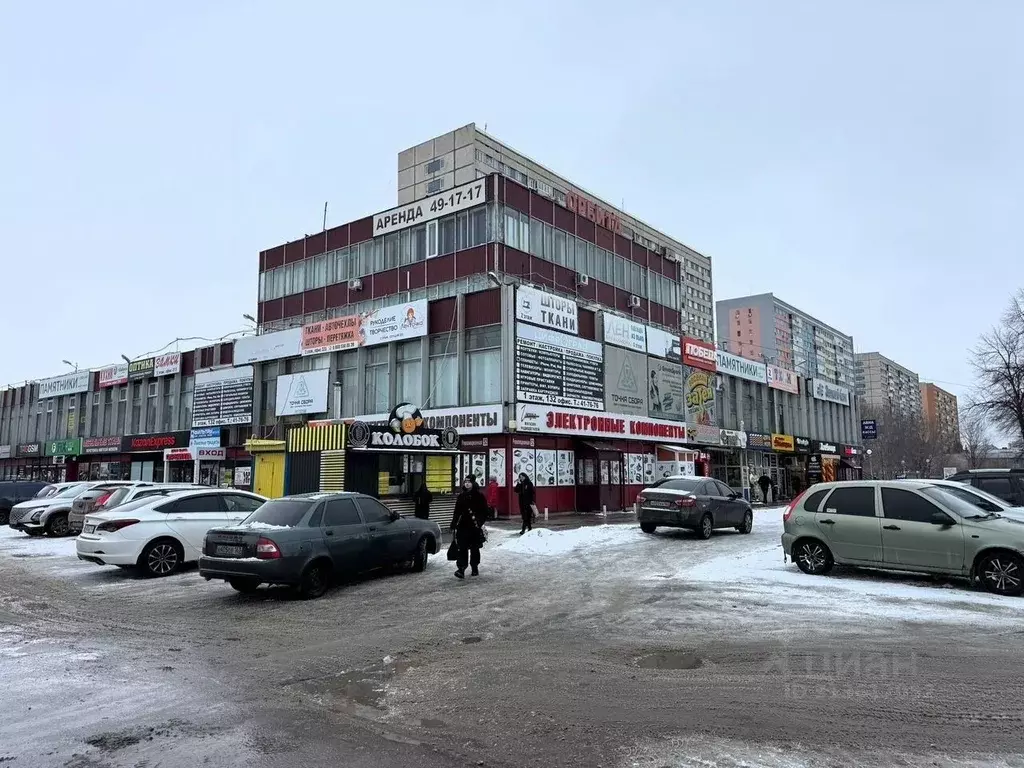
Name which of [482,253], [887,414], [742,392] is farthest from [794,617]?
[887,414]

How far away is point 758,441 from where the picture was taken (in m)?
44.7

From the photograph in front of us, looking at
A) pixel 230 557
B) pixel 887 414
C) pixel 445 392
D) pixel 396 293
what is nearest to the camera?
pixel 230 557

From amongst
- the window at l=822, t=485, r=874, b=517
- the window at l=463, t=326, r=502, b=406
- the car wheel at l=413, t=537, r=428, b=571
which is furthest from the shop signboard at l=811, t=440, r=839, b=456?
the car wheel at l=413, t=537, r=428, b=571

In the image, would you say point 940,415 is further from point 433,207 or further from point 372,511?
point 372,511

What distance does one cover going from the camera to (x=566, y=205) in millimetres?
38219

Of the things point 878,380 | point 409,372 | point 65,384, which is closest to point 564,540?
point 409,372

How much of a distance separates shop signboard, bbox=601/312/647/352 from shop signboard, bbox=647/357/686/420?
113 cm

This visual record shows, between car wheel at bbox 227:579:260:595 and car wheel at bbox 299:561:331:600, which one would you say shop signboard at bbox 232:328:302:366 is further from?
car wheel at bbox 299:561:331:600

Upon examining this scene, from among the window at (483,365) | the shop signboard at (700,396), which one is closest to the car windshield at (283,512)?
the window at (483,365)

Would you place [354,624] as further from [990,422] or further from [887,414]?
[887,414]

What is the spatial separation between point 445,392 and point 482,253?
6.88m

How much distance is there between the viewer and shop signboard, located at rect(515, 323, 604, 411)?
2975 centimetres

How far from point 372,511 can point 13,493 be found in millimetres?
20708

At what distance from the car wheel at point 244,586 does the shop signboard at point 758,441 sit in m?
36.6
